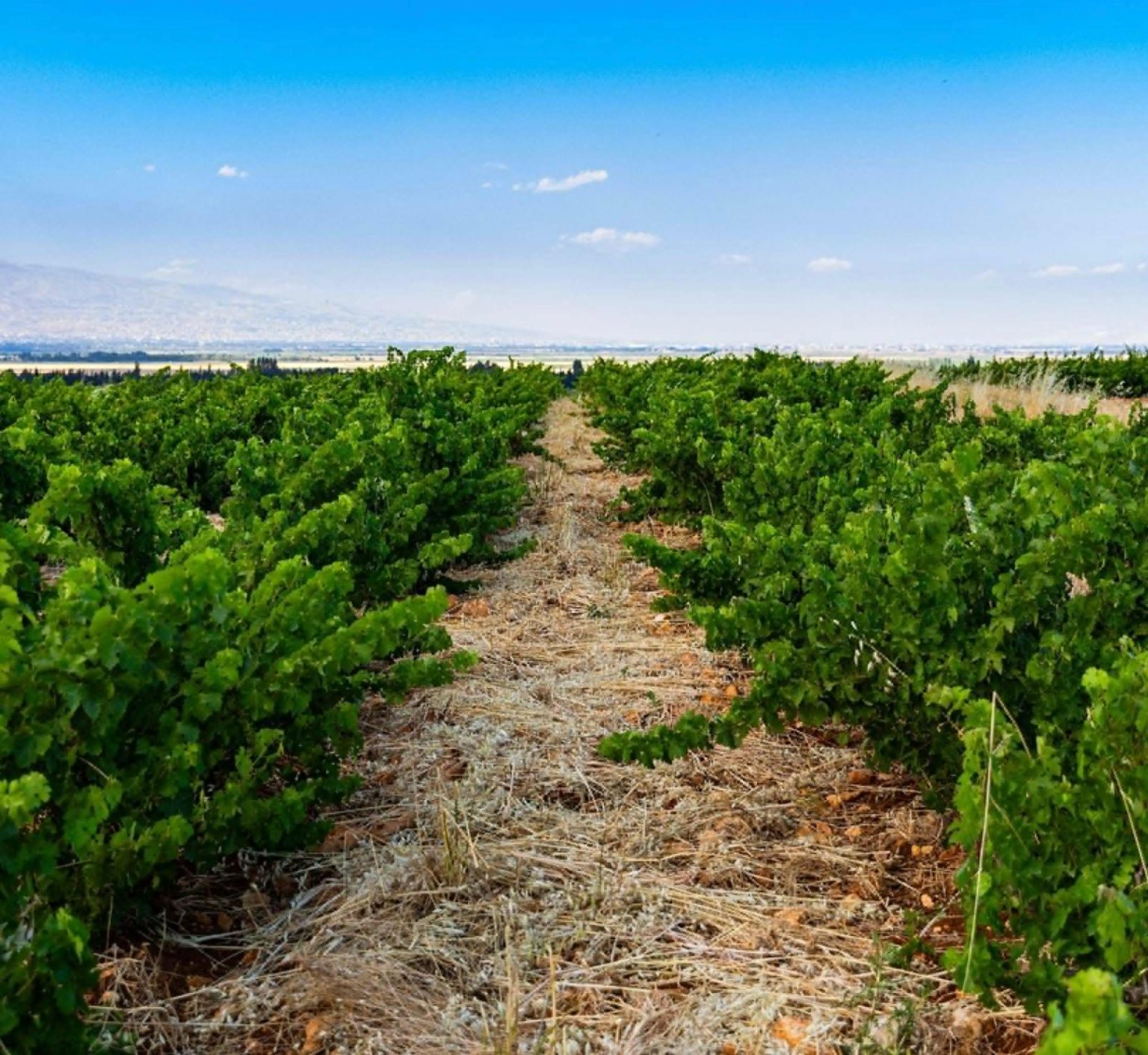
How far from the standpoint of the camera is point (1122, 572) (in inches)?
134

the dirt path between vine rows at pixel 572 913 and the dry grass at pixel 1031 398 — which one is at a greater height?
the dry grass at pixel 1031 398

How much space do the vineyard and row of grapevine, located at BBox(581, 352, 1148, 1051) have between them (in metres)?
0.01

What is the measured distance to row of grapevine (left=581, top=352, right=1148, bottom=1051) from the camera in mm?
2320

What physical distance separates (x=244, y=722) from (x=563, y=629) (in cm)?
320

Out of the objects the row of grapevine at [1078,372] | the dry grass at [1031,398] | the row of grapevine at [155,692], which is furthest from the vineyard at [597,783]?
the row of grapevine at [1078,372]

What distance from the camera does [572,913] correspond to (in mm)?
3061

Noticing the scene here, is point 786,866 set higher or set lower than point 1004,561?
lower

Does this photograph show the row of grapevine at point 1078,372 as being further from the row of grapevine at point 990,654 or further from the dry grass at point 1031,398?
the row of grapevine at point 990,654

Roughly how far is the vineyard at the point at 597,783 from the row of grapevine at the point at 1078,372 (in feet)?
57.8

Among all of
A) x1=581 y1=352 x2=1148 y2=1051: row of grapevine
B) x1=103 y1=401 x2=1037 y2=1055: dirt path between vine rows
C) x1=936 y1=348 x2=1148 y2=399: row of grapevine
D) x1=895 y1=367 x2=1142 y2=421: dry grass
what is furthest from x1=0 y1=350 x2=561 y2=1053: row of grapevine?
Answer: x1=936 y1=348 x2=1148 y2=399: row of grapevine

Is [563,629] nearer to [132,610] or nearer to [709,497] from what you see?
[709,497]

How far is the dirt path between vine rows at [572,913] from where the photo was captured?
8.50 ft

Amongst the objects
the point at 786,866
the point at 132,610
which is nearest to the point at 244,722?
the point at 132,610

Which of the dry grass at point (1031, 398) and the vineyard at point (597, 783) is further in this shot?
the dry grass at point (1031, 398)
